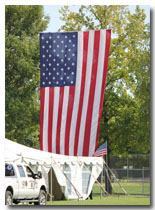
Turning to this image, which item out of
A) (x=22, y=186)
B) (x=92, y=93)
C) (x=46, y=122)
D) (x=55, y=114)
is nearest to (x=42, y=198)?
(x=22, y=186)

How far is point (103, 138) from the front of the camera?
37344 millimetres

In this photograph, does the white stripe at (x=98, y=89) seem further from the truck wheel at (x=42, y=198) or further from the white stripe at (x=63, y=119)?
the truck wheel at (x=42, y=198)

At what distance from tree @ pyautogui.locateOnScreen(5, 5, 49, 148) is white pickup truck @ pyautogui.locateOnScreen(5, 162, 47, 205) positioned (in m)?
15.6

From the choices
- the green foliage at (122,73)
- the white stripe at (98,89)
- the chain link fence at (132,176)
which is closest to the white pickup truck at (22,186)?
the white stripe at (98,89)

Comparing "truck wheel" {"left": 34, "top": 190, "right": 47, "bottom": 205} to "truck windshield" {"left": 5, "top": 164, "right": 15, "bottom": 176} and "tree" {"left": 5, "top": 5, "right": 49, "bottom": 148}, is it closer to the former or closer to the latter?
"truck windshield" {"left": 5, "top": 164, "right": 15, "bottom": 176}

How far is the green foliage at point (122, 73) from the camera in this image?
117ft

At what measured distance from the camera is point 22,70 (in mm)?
40625

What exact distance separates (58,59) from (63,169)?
659 cm

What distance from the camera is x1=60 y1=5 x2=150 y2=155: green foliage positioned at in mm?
35719

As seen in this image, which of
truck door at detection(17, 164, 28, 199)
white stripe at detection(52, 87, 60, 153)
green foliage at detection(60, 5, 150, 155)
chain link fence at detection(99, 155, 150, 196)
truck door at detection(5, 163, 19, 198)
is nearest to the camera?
truck door at detection(5, 163, 19, 198)

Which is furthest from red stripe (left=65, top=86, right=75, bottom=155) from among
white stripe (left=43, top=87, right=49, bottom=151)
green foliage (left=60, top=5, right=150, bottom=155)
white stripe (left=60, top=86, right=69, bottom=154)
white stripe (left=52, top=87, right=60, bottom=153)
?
green foliage (left=60, top=5, right=150, bottom=155)

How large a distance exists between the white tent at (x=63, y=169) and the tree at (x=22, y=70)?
9.76 m
